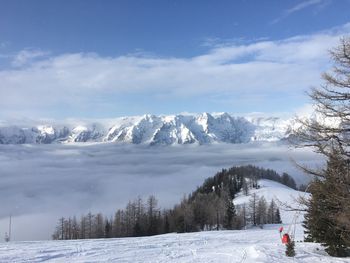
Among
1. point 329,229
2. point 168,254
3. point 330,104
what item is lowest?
point 168,254

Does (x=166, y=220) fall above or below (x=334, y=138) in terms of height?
below

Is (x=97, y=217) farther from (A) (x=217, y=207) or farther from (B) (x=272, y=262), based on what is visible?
(B) (x=272, y=262)

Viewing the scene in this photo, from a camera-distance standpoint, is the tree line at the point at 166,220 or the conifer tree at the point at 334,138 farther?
the tree line at the point at 166,220

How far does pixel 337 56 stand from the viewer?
1402cm

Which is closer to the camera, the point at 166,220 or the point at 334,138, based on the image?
the point at 334,138

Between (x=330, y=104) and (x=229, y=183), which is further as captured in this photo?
(x=229, y=183)

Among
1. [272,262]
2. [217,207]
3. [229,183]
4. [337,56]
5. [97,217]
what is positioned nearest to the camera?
[337,56]

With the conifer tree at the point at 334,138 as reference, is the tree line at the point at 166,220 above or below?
below

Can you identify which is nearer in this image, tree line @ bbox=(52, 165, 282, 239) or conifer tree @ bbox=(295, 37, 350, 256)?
conifer tree @ bbox=(295, 37, 350, 256)

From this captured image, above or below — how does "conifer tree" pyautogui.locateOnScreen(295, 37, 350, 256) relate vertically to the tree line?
above

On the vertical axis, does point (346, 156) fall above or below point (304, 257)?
above

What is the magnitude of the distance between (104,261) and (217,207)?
3101 inches

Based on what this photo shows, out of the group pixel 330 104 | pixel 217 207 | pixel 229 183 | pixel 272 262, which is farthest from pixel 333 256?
pixel 229 183

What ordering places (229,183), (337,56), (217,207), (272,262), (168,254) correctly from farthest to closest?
(229,183) → (217,207) → (168,254) → (272,262) → (337,56)
